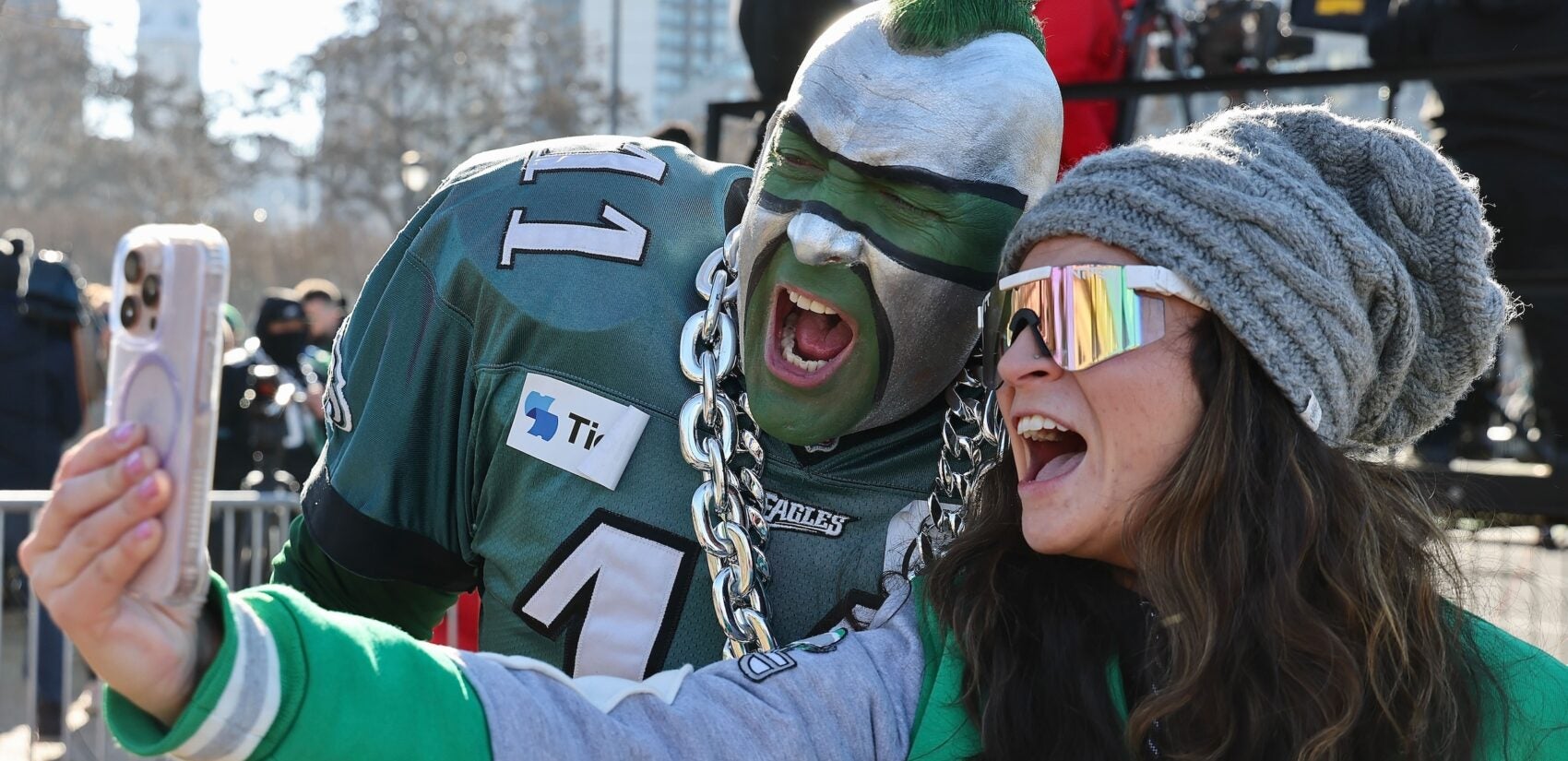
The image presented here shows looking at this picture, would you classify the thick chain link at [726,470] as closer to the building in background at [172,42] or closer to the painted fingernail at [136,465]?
the painted fingernail at [136,465]

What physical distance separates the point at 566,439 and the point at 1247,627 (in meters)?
1.03

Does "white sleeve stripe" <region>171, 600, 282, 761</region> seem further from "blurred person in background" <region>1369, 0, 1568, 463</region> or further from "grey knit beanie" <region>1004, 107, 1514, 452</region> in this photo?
"blurred person in background" <region>1369, 0, 1568, 463</region>

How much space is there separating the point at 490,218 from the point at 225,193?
93.6ft

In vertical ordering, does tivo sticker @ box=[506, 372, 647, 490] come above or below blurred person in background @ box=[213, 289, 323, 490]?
above

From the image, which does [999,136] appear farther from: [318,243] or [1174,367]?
[318,243]

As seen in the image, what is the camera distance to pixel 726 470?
232 cm

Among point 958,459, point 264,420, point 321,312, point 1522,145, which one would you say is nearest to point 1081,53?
point 1522,145

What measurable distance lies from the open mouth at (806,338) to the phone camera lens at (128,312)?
40.1 inches

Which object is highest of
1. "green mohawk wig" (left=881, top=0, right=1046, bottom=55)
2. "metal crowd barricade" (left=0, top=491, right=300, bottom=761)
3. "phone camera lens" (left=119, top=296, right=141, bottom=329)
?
"green mohawk wig" (left=881, top=0, right=1046, bottom=55)

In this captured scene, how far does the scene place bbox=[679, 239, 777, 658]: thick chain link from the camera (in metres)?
2.25

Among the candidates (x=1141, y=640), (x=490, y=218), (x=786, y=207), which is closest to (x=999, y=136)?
(x=786, y=207)

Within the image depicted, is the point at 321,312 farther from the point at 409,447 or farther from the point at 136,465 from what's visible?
the point at 136,465

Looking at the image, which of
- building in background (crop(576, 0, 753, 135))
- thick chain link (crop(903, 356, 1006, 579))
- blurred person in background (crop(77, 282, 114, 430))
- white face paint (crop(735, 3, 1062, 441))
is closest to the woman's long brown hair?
thick chain link (crop(903, 356, 1006, 579))

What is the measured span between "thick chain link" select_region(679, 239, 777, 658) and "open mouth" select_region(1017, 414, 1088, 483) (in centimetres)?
44
